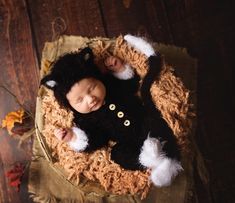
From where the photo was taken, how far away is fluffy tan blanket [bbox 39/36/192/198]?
0.94 m

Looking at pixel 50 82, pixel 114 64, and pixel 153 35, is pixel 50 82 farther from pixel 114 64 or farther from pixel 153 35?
pixel 153 35

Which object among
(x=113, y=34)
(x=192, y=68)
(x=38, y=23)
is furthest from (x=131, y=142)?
(x=38, y=23)

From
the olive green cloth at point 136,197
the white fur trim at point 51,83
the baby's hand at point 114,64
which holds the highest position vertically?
the baby's hand at point 114,64

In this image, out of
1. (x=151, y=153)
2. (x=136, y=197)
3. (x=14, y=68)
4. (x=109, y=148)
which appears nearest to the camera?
(x=151, y=153)

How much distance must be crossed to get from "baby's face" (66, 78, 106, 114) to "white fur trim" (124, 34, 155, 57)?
0.14 meters

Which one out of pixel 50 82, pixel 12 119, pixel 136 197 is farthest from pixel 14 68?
pixel 136 197

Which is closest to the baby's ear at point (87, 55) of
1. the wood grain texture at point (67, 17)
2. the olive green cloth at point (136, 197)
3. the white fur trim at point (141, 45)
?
the white fur trim at point (141, 45)

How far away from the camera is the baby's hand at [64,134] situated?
0.93 metres

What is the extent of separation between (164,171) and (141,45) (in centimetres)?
32

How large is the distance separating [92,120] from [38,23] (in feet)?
1.61

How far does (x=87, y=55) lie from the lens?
0.92 m

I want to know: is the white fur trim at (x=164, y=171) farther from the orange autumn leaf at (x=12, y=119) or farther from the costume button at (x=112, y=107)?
the orange autumn leaf at (x=12, y=119)

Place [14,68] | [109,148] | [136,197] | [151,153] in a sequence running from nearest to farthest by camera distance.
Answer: [151,153] < [109,148] < [136,197] < [14,68]

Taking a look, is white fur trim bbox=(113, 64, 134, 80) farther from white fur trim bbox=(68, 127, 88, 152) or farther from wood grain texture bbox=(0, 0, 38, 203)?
wood grain texture bbox=(0, 0, 38, 203)
